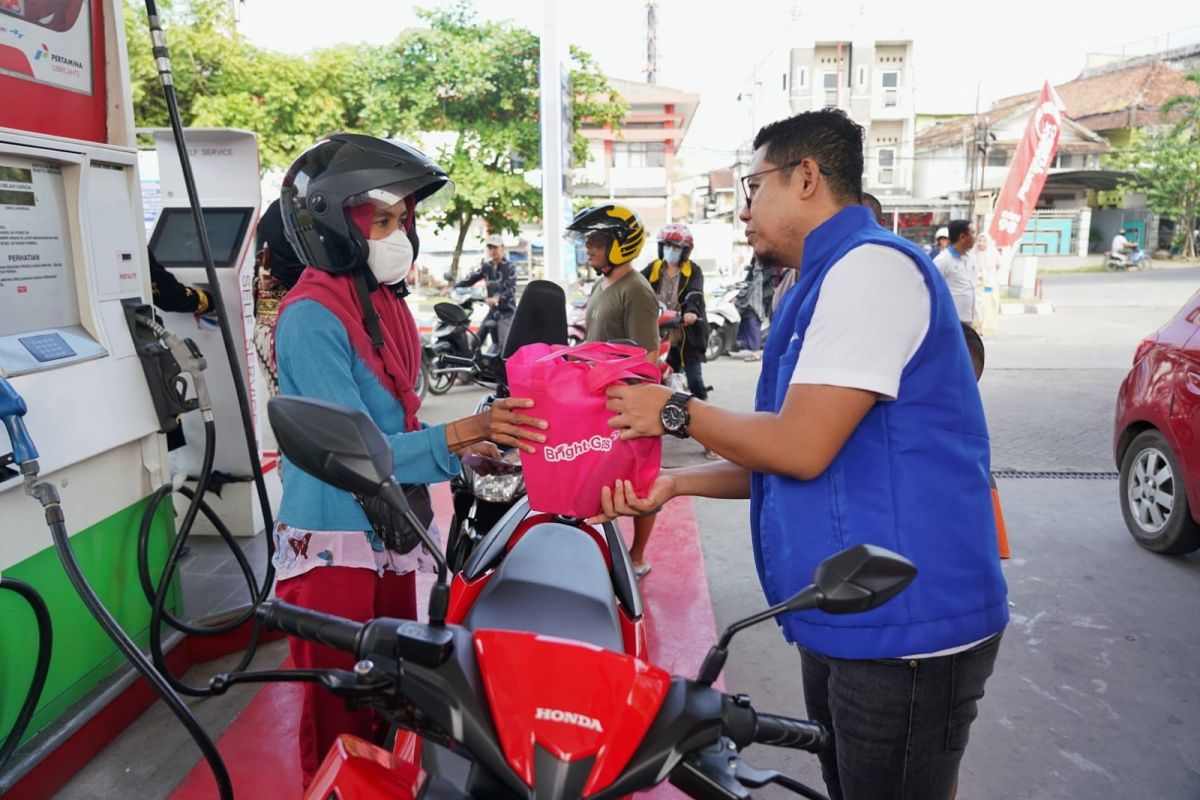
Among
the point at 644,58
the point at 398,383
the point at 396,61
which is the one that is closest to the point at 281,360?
the point at 398,383

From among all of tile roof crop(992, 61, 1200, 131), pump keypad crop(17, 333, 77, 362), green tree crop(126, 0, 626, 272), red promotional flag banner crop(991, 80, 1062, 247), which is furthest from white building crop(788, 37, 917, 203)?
pump keypad crop(17, 333, 77, 362)

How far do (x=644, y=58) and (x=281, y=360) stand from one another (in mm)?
80438

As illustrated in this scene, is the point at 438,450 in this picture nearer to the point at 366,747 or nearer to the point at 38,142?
the point at 366,747

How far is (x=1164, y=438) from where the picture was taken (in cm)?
495

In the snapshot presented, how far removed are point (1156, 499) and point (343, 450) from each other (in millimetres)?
5331

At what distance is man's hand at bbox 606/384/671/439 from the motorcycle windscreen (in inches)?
26.0

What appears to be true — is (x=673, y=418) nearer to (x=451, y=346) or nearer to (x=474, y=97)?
(x=451, y=346)

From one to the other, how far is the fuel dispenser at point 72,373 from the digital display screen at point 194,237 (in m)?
1.74

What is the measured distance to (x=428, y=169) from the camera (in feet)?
7.62

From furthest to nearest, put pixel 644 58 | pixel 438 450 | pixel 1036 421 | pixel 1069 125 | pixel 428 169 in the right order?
pixel 644 58 → pixel 1069 125 → pixel 1036 421 → pixel 428 169 → pixel 438 450

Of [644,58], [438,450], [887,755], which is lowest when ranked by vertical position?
[887,755]

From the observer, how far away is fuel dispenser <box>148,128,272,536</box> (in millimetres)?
5160

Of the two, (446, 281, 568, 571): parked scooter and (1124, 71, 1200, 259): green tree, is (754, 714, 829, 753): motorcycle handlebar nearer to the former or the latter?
(446, 281, 568, 571): parked scooter

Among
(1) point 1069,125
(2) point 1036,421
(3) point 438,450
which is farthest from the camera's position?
(1) point 1069,125
